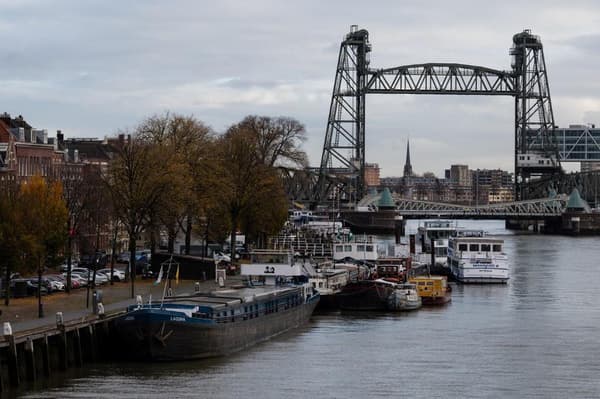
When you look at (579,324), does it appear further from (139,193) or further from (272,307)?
(139,193)

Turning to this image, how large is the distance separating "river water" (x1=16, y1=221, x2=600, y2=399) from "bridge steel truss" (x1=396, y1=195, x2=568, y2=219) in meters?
102

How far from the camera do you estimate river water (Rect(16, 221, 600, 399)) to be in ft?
120

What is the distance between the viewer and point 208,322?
41031 millimetres

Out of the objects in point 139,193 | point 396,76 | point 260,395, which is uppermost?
point 396,76

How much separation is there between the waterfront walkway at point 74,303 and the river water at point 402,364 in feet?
12.2

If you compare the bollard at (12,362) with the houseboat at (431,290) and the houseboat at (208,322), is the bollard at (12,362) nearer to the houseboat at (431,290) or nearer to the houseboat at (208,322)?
the houseboat at (208,322)

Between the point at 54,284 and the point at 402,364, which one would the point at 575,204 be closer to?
the point at 54,284

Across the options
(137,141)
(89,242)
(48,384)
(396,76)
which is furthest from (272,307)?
(396,76)

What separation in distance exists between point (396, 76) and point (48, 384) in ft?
397

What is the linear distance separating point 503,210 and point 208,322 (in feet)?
427

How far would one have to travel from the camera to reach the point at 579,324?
5253 centimetres

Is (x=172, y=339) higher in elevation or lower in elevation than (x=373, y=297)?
lower

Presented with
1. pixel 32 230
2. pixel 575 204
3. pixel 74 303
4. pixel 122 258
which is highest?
pixel 575 204

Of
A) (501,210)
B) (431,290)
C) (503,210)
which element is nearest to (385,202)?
(501,210)
